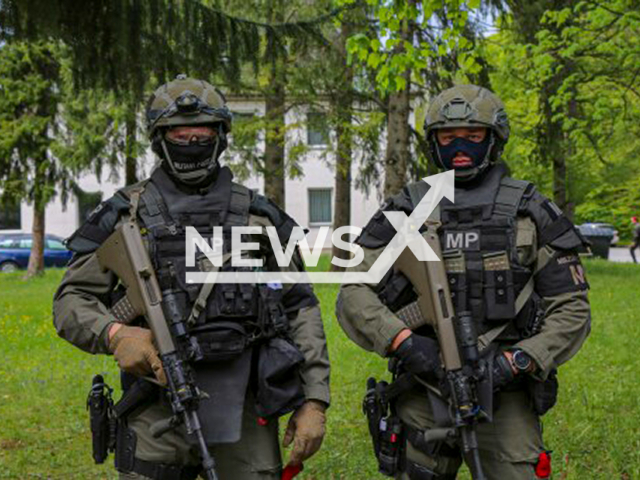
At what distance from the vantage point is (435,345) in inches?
136

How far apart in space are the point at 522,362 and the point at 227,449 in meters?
1.19

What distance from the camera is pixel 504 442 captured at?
136 inches

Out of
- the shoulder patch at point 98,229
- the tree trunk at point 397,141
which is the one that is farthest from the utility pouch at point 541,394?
the tree trunk at point 397,141

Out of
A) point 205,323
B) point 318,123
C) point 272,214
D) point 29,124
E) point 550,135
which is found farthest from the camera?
point 29,124

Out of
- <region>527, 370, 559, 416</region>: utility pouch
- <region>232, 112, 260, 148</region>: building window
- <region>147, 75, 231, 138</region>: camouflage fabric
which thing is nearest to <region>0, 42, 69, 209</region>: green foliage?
<region>232, 112, 260, 148</region>: building window

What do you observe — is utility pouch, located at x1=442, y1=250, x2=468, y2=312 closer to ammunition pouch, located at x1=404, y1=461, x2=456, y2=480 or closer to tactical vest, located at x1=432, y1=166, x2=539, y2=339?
tactical vest, located at x1=432, y1=166, x2=539, y2=339

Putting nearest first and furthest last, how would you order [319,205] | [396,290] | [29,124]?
[396,290] → [29,124] → [319,205]

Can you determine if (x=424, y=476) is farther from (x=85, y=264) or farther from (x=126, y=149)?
(x=126, y=149)

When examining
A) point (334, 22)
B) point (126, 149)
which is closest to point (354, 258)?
point (334, 22)

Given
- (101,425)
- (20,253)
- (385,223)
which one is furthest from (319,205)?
(101,425)

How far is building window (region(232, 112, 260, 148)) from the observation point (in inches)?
699

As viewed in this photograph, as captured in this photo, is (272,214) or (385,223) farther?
(385,223)

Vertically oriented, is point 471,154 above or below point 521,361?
above

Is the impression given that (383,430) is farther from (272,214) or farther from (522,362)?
(272,214)
